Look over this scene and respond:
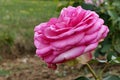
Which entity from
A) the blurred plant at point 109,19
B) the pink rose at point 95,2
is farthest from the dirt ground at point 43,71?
the pink rose at point 95,2

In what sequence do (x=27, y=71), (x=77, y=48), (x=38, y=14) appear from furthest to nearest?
1. (x=38, y=14)
2. (x=27, y=71)
3. (x=77, y=48)

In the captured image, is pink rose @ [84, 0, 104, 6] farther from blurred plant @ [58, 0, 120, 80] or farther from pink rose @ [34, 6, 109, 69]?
pink rose @ [34, 6, 109, 69]

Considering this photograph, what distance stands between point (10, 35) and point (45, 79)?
1.46 metres

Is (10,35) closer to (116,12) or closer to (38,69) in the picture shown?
(38,69)

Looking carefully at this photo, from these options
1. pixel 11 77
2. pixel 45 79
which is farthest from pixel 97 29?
pixel 11 77

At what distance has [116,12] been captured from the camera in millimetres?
2496

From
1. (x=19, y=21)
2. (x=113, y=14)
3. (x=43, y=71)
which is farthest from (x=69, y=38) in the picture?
(x=19, y=21)

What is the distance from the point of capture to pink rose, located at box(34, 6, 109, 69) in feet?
3.22

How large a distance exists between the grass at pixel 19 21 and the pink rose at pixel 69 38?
3.45m

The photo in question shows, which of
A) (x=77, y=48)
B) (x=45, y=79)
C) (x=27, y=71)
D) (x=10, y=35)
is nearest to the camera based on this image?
(x=77, y=48)

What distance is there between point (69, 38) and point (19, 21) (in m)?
4.86

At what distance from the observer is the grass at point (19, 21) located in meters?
4.61

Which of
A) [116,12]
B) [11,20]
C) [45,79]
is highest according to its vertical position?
[11,20]

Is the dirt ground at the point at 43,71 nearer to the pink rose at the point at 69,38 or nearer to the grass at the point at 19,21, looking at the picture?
the grass at the point at 19,21
